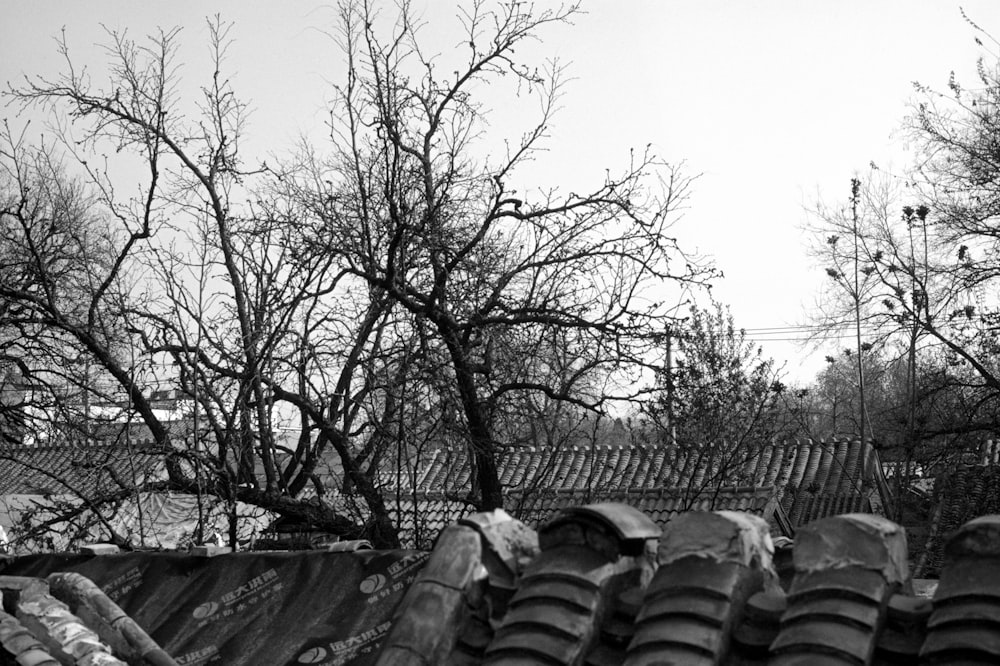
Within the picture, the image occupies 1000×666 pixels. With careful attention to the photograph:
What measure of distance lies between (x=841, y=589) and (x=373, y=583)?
11.8 ft

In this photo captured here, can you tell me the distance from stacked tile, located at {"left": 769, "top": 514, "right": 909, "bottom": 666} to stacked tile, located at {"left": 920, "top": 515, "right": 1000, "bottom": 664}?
16 centimetres

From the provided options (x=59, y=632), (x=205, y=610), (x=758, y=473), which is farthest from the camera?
(x=758, y=473)

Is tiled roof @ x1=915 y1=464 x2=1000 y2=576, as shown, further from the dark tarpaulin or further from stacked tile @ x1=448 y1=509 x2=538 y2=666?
stacked tile @ x1=448 y1=509 x2=538 y2=666

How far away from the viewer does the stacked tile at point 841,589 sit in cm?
314

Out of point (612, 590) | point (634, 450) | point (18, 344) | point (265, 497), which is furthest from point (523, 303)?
point (634, 450)

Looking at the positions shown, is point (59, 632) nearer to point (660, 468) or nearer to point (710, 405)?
point (710, 405)

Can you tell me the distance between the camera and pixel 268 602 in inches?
263

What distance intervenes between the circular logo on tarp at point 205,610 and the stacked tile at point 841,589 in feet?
14.8

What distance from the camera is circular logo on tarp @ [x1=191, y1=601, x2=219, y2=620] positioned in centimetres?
689

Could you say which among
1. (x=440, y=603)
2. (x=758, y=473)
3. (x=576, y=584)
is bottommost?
(x=440, y=603)

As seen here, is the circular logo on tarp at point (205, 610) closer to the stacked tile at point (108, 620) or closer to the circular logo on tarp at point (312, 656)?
the stacked tile at point (108, 620)

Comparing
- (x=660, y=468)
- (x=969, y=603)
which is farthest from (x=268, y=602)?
(x=660, y=468)

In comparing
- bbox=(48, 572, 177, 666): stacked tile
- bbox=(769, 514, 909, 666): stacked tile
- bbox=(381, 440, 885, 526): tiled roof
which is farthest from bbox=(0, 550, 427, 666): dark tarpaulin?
bbox=(381, 440, 885, 526): tiled roof

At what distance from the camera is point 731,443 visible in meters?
14.8
